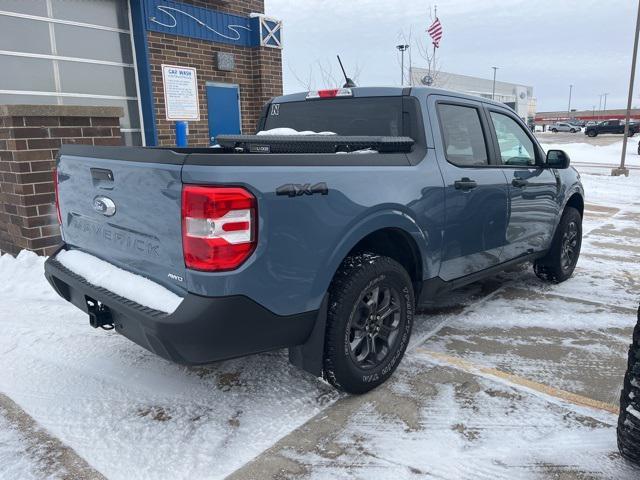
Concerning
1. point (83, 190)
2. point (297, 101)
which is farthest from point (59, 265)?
point (297, 101)

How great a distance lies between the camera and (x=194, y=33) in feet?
30.6

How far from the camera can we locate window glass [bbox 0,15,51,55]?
7414 millimetres

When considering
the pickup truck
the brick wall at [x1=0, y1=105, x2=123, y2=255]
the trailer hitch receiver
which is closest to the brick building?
the brick wall at [x1=0, y1=105, x2=123, y2=255]

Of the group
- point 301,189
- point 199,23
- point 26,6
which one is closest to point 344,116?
point 301,189

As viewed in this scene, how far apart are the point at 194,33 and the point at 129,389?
7.77 meters

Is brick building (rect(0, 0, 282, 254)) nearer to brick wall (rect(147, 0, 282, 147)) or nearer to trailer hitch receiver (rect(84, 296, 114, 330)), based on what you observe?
brick wall (rect(147, 0, 282, 147))

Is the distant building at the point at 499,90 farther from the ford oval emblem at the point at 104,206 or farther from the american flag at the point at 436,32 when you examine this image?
the ford oval emblem at the point at 104,206

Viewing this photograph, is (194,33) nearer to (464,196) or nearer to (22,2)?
(22,2)

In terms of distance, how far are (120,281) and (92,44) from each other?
7136mm

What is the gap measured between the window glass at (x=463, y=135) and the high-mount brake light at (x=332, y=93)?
659 millimetres

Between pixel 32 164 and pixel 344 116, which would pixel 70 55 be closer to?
pixel 32 164

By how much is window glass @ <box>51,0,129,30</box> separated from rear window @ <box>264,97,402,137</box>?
18.5ft

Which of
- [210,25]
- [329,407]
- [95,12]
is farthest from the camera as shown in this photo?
[210,25]

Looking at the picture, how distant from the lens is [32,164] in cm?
527
